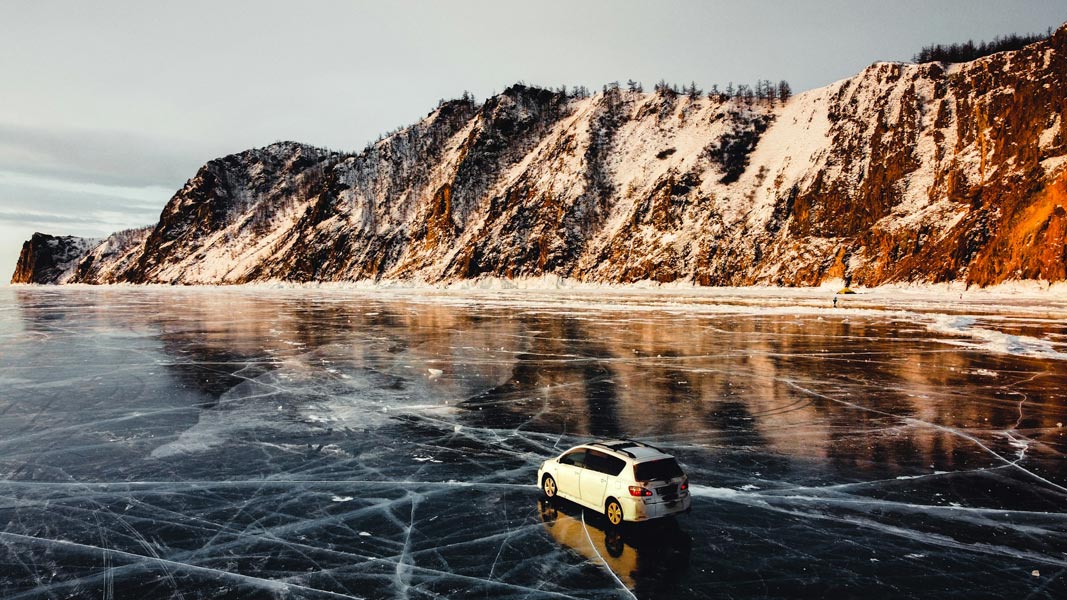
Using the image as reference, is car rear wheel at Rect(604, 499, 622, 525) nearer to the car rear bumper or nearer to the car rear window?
the car rear bumper

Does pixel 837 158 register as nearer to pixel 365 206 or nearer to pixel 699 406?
pixel 699 406

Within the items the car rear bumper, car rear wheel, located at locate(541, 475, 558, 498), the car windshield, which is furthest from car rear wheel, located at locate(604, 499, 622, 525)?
car rear wheel, located at locate(541, 475, 558, 498)

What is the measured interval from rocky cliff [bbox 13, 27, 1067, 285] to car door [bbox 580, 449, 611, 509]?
6667 cm

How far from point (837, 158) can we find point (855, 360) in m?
79.3

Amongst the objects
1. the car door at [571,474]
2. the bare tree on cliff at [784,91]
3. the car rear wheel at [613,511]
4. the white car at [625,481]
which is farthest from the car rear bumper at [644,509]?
the bare tree on cliff at [784,91]

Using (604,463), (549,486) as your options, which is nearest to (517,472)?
(549,486)

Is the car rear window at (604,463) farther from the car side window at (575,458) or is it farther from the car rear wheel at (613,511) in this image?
the car rear wheel at (613,511)

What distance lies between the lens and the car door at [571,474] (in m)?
9.80

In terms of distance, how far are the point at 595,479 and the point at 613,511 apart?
0.55 meters

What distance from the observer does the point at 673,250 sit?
96250 millimetres

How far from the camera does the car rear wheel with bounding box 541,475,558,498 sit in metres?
10.3

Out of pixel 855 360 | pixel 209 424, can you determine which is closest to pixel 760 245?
pixel 855 360

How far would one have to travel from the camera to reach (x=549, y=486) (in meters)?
10.4

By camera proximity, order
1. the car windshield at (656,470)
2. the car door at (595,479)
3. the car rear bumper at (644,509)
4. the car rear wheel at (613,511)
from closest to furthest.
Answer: the car rear bumper at (644,509)
the car windshield at (656,470)
the car rear wheel at (613,511)
the car door at (595,479)
